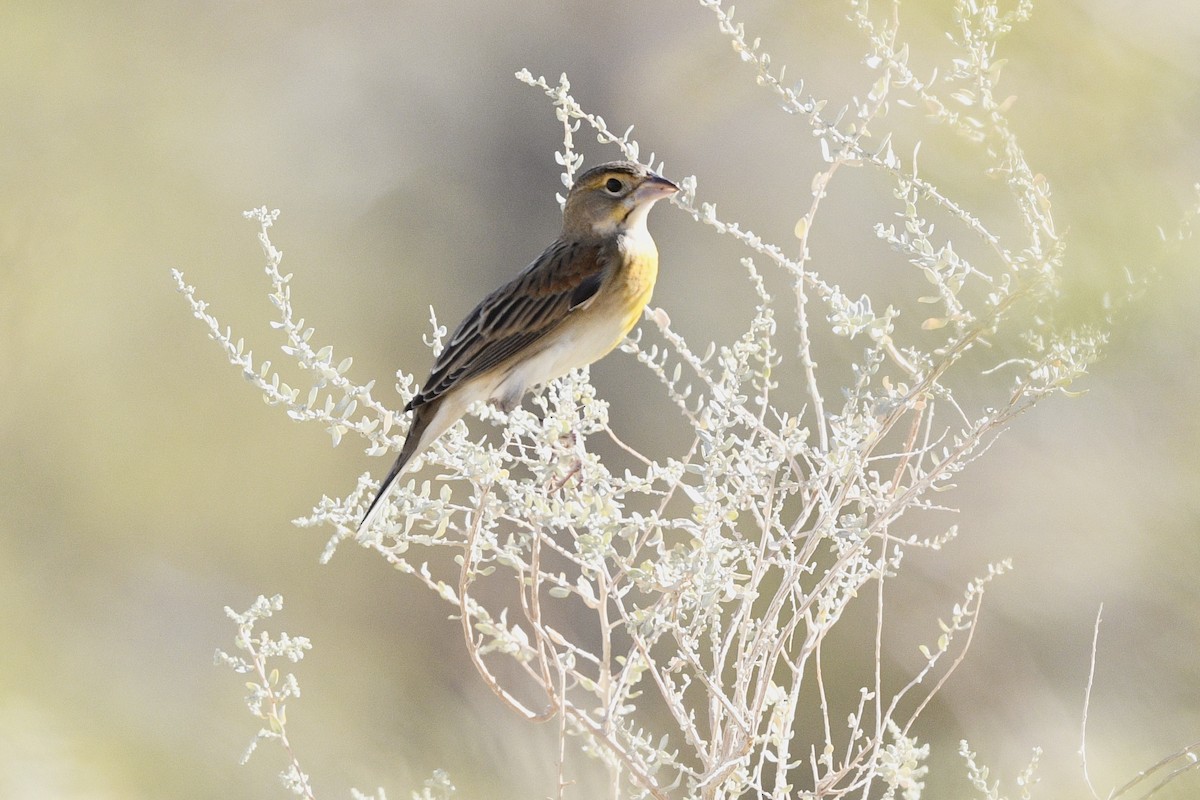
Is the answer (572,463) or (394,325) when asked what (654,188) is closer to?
(572,463)

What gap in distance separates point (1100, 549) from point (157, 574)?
614 cm

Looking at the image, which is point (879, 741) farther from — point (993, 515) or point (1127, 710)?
point (993, 515)

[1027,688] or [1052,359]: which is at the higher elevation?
[1027,688]

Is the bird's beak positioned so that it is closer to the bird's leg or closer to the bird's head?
the bird's head

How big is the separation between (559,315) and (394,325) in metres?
5.75

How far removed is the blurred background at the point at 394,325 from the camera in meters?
1.61

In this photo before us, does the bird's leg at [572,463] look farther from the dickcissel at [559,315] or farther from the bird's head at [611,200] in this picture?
the bird's head at [611,200]

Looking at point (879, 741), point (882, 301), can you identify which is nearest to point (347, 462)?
point (882, 301)

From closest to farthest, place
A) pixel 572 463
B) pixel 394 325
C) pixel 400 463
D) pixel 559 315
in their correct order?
pixel 572 463
pixel 400 463
pixel 559 315
pixel 394 325

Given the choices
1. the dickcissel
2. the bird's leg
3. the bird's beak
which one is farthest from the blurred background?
the bird's leg

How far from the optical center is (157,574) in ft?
24.2

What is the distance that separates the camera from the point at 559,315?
292cm

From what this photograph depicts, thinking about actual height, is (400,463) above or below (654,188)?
below

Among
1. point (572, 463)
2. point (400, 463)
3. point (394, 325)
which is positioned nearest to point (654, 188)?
point (400, 463)
